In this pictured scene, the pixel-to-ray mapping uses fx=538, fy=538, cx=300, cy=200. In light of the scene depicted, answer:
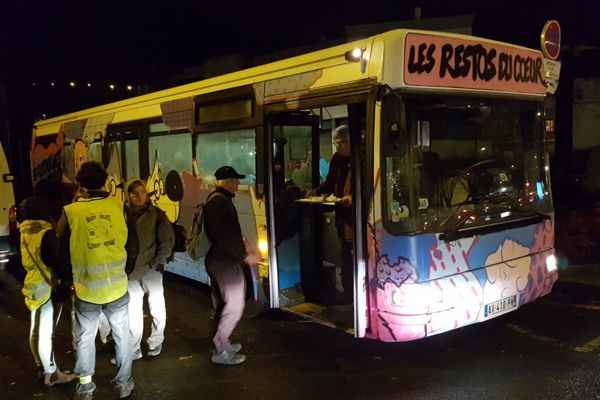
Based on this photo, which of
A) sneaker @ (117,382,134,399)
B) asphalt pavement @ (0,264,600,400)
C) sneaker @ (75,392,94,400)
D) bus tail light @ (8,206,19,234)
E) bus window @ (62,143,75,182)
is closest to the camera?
sneaker @ (75,392,94,400)

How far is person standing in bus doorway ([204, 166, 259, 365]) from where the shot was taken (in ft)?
15.3

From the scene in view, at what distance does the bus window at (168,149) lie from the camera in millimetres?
6775

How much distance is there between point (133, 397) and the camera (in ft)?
14.2

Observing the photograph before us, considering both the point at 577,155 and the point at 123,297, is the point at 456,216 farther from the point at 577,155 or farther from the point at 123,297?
the point at 577,155

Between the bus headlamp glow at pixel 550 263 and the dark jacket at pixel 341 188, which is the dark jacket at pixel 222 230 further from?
the bus headlamp glow at pixel 550 263

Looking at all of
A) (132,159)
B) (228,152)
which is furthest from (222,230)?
(132,159)

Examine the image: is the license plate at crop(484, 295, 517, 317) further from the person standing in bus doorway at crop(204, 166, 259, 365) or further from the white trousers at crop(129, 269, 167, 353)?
the white trousers at crop(129, 269, 167, 353)

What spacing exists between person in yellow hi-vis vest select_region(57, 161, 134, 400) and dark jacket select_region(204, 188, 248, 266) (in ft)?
2.68

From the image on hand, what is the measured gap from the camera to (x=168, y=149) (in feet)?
23.5

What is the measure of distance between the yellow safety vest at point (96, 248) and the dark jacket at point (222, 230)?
858 mm

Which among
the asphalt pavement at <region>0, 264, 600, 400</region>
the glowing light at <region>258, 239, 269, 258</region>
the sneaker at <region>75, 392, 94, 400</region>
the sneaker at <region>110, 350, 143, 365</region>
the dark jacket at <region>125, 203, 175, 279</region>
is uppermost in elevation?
the dark jacket at <region>125, 203, 175, 279</region>

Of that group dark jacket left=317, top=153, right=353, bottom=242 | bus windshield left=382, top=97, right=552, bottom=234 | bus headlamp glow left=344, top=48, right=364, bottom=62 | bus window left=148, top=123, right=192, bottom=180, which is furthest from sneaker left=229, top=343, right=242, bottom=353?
bus headlamp glow left=344, top=48, right=364, bottom=62

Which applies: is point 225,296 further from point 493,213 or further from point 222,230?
point 493,213

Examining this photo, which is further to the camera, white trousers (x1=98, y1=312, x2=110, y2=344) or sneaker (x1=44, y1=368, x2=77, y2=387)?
white trousers (x1=98, y1=312, x2=110, y2=344)
